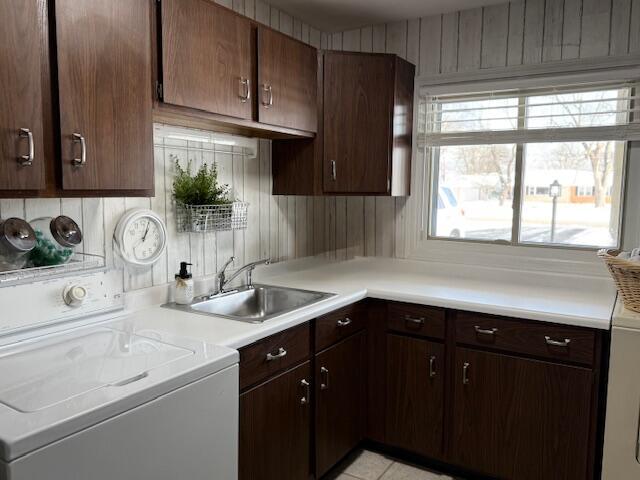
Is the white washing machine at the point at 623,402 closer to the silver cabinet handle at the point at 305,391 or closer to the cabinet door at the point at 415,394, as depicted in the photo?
the cabinet door at the point at 415,394

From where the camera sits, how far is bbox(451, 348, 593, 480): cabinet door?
6.65 ft

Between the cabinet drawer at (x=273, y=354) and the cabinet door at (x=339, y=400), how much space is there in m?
0.15

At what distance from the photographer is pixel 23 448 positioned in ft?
3.21

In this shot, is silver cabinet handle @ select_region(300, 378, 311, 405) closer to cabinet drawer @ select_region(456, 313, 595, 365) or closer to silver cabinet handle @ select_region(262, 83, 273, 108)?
cabinet drawer @ select_region(456, 313, 595, 365)

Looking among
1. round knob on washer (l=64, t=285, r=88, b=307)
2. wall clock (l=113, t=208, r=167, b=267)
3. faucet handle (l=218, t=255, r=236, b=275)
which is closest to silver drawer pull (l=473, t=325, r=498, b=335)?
faucet handle (l=218, t=255, r=236, b=275)

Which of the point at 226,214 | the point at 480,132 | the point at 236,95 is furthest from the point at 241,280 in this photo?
the point at 480,132

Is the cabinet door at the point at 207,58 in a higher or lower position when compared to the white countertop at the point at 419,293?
higher

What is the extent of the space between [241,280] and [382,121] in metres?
1.10

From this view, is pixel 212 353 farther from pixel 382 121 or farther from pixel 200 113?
pixel 382 121

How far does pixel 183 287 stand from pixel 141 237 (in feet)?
0.87

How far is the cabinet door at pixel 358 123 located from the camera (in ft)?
8.54

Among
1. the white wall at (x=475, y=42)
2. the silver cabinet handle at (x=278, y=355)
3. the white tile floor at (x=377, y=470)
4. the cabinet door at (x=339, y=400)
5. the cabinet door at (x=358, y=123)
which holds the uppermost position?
the white wall at (x=475, y=42)

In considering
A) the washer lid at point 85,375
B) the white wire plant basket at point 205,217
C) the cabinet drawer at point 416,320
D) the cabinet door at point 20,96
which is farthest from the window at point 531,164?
the cabinet door at point 20,96

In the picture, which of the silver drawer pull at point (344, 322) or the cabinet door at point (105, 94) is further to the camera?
the silver drawer pull at point (344, 322)
